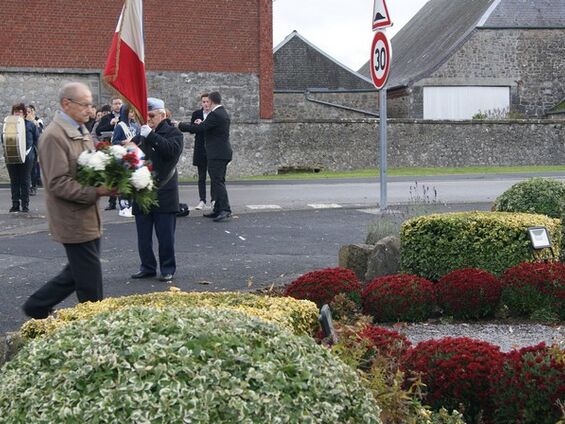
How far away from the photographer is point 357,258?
912 cm

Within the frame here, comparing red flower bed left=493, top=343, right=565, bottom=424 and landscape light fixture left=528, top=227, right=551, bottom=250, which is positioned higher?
landscape light fixture left=528, top=227, right=551, bottom=250

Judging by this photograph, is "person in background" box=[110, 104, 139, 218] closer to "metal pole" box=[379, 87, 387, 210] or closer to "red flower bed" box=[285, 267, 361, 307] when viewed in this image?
"metal pole" box=[379, 87, 387, 210]

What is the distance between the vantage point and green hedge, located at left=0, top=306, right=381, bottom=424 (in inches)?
113

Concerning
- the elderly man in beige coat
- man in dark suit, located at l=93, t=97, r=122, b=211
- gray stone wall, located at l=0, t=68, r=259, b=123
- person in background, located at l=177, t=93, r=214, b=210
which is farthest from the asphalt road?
gray stone wall, located at l=0, t=68, r=259, b=123

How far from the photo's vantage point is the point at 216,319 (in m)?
3.38

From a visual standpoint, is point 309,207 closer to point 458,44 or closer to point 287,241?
point 287,241

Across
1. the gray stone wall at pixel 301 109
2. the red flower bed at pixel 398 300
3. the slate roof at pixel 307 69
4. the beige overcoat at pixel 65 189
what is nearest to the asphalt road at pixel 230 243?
the beige overcoat at pixel 65 189

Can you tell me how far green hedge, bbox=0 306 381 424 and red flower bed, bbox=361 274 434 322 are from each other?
411 centimetres

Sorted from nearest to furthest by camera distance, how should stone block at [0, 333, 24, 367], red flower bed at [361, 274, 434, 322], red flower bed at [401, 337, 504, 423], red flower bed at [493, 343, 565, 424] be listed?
red flower bed at [493, 343, 565, 424] < red flower bed at [401, 337, 504, 423] < stone block at [0, 333, 24, 367] < red flower bed at [361, 274, 434, 322]

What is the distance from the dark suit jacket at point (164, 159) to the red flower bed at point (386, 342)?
5338mm

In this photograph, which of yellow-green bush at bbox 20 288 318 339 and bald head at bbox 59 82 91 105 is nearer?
yellow-green bush at bbox 20 288 318 339

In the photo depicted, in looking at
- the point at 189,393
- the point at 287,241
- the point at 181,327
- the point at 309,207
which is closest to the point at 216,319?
the point at 181,327

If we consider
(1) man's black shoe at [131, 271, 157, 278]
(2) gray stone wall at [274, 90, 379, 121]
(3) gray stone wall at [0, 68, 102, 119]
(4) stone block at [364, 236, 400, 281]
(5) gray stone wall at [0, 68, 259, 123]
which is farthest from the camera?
(2) gray stone wall at [274, 90, 379, 121]

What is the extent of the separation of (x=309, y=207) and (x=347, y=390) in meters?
14.6
